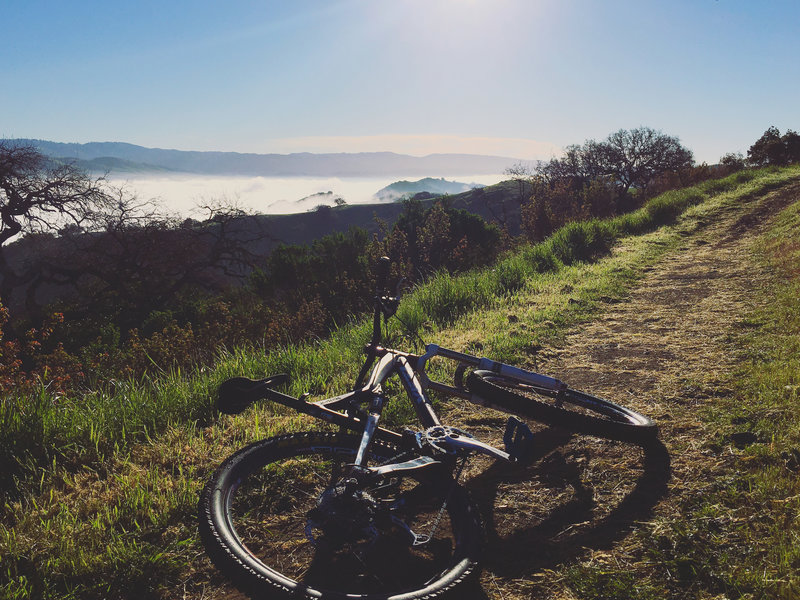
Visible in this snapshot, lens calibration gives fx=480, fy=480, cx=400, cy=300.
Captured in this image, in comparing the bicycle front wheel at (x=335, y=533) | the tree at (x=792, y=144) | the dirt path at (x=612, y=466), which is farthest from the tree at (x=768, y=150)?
the bicycle front wheel at (x=335, y=533)

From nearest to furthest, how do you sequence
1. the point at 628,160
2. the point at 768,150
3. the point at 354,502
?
the point at 354,502
the point at 768,150
the point at 628,160

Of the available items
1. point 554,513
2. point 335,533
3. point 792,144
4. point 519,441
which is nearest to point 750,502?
point 554,513

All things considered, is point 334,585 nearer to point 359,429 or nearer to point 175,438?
point 359,429

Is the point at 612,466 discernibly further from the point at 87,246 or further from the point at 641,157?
the point at 641,157

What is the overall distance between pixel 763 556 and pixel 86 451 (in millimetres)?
3952

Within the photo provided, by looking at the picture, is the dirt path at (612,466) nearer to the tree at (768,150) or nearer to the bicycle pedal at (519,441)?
the bicycle pedal at (519,441)

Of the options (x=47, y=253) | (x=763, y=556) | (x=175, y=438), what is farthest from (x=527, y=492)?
(x=47, y=253)

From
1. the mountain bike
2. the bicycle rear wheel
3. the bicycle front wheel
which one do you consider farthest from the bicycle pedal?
the bicycle rear wheel

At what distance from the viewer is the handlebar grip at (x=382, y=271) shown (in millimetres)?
2529

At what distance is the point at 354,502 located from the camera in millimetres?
2033

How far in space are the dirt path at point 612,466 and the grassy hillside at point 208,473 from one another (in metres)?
0.05

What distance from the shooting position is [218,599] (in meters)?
2.18

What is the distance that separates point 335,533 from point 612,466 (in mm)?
2021

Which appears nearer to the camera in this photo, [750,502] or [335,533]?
[335,533]
